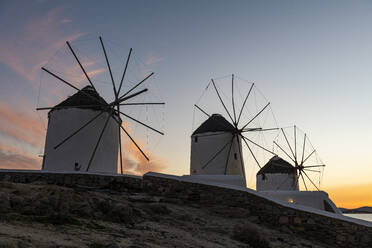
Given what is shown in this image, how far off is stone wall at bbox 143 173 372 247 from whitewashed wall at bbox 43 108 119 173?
7028 millimetres

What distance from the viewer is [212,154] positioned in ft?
73.0

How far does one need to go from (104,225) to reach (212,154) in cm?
1675

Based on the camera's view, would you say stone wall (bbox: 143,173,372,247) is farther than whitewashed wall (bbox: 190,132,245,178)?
No

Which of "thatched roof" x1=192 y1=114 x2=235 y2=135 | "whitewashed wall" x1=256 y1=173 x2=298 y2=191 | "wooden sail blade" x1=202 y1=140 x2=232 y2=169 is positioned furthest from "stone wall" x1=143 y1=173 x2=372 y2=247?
"whitewashed wall" x1=256 y1=173 x2=298 y2=191

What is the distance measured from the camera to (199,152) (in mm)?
22812

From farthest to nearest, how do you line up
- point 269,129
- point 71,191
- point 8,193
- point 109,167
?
point 269,129, point 109,167, point 71,191, point 8,193

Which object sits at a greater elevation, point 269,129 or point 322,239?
point 269,129

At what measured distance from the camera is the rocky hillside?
180 inches

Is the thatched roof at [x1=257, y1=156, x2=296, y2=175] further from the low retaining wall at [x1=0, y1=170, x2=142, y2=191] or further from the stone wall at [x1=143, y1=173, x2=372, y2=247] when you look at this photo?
the low retaining wall at [x1=0, y1=170, x2=142, y2=191]

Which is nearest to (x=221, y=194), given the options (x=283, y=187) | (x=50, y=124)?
(x=50, y=124)

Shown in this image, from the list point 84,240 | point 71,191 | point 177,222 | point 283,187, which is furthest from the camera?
point 283,187

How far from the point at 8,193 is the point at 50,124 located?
41.2ft

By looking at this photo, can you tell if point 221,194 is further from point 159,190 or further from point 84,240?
point 84,240

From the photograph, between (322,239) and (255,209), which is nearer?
(322,239)
